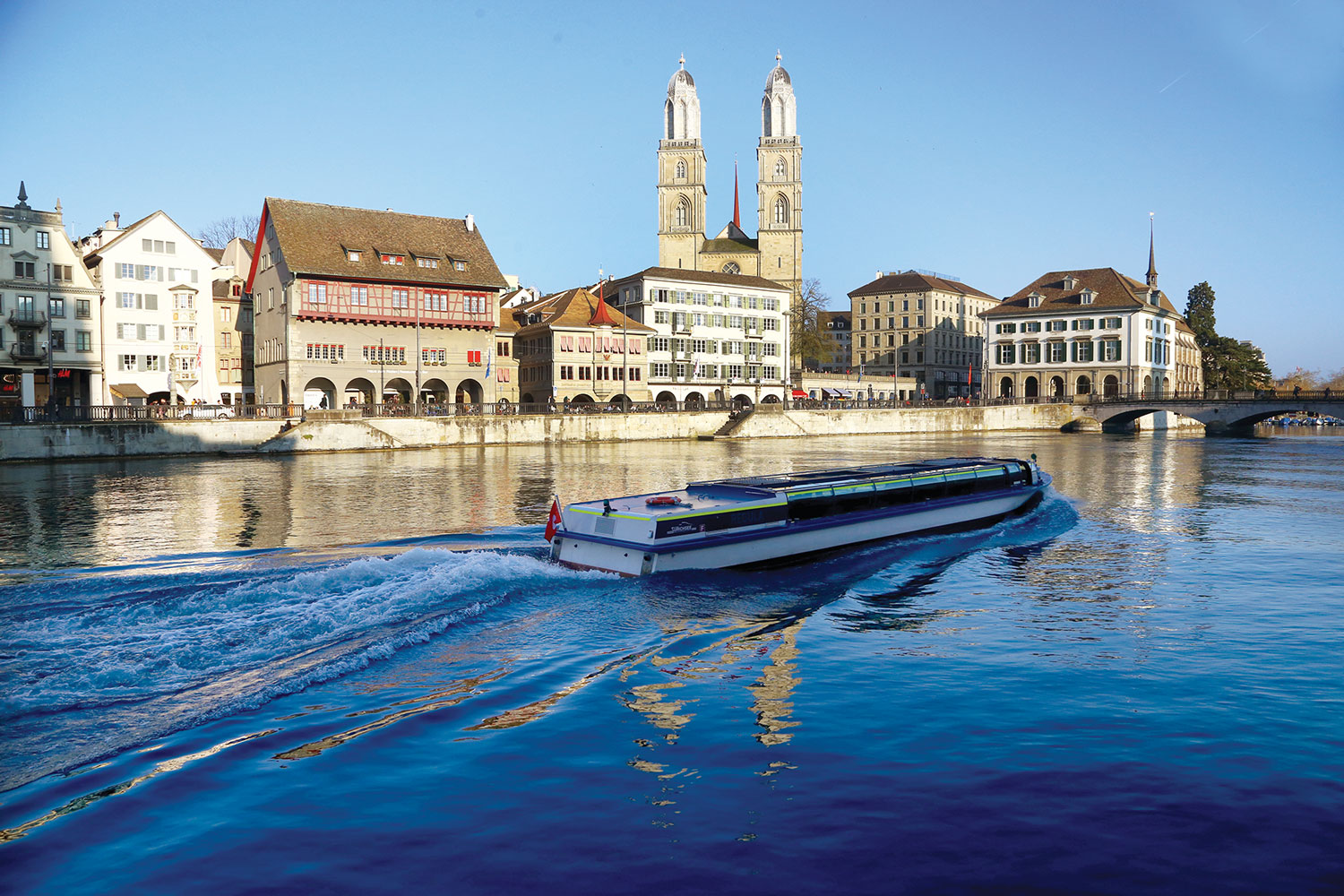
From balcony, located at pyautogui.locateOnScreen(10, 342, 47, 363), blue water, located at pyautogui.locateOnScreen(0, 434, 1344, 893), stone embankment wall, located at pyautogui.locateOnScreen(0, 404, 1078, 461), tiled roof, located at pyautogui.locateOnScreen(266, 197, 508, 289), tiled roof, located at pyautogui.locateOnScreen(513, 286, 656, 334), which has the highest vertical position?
tiled roof, located at pyautogui.locateOnScreen(266, 197, 508, 289)

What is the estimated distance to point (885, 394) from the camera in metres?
112

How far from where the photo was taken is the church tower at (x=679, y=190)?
11575 cm

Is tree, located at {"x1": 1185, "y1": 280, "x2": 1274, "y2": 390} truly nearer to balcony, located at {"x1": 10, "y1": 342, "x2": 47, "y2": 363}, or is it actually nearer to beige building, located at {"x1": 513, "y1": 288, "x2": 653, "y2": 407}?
beige building, located at {"x1": 513, "y1": 288, "x2": 653, "y2": 407}

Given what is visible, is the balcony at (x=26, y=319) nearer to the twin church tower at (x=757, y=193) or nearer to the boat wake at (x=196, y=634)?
the boat wake at (x=196, y=634)

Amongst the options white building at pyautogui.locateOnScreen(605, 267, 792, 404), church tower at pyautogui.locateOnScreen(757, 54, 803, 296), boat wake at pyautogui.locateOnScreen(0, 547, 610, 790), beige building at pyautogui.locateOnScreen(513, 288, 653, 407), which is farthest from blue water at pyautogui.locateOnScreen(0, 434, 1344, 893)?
church tower at pyautogui.locateOnScreen(757, 54, 803, 296)

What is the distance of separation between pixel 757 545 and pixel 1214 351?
395ft

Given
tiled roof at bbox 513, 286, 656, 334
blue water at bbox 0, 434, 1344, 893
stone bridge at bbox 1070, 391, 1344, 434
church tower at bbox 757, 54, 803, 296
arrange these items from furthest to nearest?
1. church tower at bbox 757, 54, 803, 296
2. tiled roof at bbox 513, 286, 656, 334
3. stone bridge at bbox 1070, 391, 1344, 434
4. blue water at bbox 0, 434, 1344, 893

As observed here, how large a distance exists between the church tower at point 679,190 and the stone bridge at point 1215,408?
166ft

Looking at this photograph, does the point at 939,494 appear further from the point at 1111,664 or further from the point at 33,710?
the point at 33,710

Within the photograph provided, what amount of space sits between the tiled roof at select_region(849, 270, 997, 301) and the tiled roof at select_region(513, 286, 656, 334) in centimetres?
5377

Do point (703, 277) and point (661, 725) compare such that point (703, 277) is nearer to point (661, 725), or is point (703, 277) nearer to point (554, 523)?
point (554, 523)

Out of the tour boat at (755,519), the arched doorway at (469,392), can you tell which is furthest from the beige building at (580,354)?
the tour boat at (755,519)

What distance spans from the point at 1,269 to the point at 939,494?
57.7 m

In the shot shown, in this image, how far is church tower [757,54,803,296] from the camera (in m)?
113
